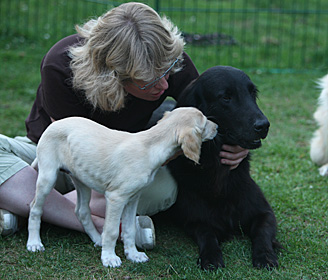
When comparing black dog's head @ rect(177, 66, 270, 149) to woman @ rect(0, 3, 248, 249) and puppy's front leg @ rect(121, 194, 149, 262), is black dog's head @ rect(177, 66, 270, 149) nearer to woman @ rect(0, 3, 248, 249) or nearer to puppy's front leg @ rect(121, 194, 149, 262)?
woman @ rect(0, 3, 248, 249)

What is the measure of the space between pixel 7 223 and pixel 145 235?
0.79m

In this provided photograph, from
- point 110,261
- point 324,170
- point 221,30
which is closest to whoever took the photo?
point 110,261

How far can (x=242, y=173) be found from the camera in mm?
2850

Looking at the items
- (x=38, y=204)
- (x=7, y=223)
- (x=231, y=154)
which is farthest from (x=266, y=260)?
(x=7, y=223)

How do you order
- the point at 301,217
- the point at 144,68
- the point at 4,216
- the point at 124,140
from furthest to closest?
the point at 301,217 < the point at 4,216 < the point at 144,68 < the point at 124,140

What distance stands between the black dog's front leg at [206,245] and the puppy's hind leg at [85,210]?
21.8 inches

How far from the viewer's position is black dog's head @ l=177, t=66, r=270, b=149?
248 centimetres

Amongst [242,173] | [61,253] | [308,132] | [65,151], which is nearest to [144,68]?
[65,151]

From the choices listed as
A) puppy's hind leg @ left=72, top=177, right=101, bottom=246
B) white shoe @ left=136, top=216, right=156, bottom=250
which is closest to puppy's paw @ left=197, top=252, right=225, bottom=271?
white shoe @ left=136, top=216, right=156, bottom=250

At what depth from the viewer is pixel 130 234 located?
98.3 inches

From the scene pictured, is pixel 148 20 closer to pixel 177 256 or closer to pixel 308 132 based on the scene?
pixel 177 256

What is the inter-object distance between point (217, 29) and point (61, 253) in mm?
6895

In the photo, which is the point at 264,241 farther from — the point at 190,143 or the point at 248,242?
the point at 190,143

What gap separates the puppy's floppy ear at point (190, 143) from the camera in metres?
2.16
